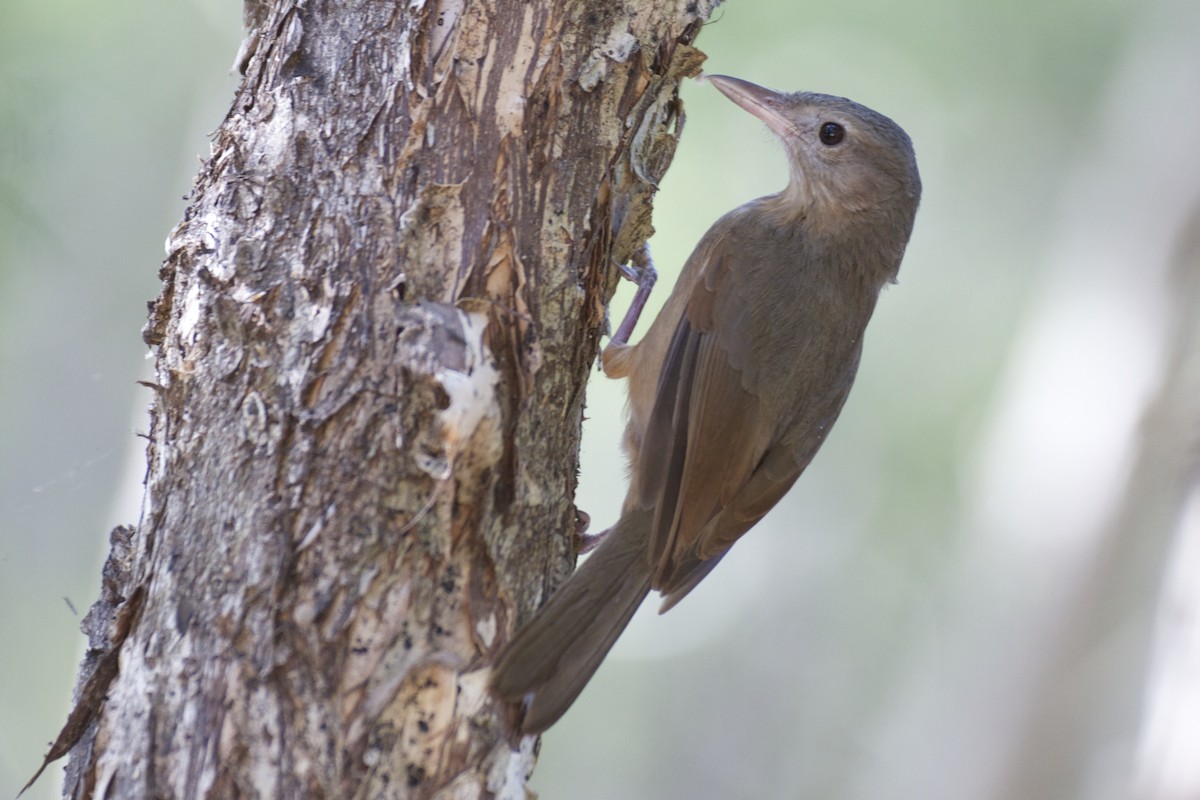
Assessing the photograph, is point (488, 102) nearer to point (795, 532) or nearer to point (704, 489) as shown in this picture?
point (704, 489)

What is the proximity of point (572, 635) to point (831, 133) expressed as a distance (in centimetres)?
229

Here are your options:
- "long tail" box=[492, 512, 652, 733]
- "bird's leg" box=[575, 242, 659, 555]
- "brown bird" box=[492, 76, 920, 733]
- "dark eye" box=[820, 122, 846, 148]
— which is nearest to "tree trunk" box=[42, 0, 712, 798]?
"long tail" box=[492, 512, 652, 733]

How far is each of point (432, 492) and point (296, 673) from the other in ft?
1.47

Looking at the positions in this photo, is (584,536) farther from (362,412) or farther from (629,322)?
(362,412)

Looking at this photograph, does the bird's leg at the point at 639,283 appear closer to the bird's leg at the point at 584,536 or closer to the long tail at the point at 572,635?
the bird's leg at the point at 584,536

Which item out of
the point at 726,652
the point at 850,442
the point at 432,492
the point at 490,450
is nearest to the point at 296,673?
the point at 432,492

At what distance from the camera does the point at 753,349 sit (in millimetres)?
3553

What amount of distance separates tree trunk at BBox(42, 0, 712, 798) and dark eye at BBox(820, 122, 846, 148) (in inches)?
52.5

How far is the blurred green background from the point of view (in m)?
5.22

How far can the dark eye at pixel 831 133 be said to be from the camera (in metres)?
3.95

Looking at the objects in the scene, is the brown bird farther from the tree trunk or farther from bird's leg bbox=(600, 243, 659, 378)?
the tree trunk

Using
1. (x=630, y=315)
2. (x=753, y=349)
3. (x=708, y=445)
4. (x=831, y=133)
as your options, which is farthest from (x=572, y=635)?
(x=831, y=133)

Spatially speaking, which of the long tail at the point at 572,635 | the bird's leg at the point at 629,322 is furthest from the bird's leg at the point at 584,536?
the bird's leg at the point at 629,322

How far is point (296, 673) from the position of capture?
2121 millimetres
